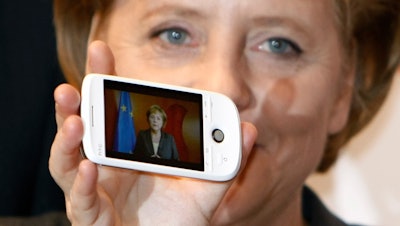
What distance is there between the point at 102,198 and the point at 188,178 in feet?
0.46

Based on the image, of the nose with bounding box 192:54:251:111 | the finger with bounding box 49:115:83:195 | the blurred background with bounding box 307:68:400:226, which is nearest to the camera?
the finger with bounding box 49:115:83:195

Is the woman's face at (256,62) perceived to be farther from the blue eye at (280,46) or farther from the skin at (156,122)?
the skin at (156,122)

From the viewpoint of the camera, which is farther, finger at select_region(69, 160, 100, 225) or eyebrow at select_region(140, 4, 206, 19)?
eyebrow at select_region(140, 4, 206, 19)

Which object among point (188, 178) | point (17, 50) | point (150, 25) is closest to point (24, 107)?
point (17, 50)

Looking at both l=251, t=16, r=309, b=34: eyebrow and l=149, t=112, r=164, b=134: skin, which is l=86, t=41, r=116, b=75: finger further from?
l=251, t=16, r=309, b=34: eyebrow

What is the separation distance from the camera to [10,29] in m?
1.90

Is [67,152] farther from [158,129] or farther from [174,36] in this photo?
[174,36]

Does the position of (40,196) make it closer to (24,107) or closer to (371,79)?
(24,107)

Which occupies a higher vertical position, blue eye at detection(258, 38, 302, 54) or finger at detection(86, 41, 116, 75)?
finger at detection(86, 41, 116, 75)

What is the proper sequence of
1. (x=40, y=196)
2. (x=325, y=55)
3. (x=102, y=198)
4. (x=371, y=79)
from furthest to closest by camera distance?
(x=40, y=196), (x=371, y=79), (x=325, y=55), (x=102, y=198)

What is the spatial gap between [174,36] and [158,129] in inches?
15.3

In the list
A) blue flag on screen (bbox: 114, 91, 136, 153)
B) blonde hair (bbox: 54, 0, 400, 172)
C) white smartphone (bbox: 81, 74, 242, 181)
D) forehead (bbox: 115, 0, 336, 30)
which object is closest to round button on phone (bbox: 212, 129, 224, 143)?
white smartphone (bbox: 81, 74, 242, 181)

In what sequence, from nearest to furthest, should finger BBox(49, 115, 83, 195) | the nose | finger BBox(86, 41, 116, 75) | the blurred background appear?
1. finger BBox(49, 115, 83, 195)
2. finger BBox(86, 41, 116, 75)
3. the nose
4. the blurred background

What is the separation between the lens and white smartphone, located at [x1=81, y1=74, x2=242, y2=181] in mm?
1116
